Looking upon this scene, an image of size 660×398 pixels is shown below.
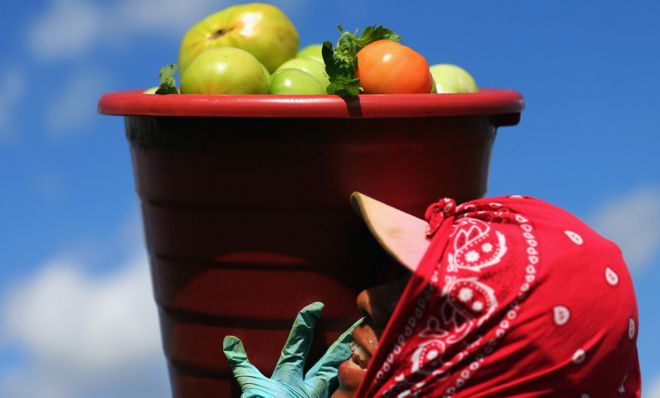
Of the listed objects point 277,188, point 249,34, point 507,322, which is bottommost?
point 507,322

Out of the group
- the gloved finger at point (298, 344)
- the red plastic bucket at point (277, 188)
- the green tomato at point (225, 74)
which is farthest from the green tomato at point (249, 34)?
the gloved finger at point (298, 344)

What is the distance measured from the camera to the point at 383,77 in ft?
6.38

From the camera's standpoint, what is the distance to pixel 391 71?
1943mm

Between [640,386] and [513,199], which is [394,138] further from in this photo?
[640,386]

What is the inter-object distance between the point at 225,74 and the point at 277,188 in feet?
0.89

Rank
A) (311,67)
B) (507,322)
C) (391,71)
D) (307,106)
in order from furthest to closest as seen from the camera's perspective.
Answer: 1. (311,67)
2. (391,71)
3. (307,106)
4. (507,322)

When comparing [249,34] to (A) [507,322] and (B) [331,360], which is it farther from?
(A) [507,322]

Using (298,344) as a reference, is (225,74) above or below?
above

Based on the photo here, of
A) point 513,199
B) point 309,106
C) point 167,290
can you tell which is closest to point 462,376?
point 513,199

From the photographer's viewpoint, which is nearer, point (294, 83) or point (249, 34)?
point (294, 83)

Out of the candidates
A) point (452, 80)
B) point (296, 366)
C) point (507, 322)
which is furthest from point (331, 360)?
point (452, 80)

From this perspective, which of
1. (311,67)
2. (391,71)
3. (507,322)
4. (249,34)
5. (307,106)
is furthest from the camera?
(249,34)

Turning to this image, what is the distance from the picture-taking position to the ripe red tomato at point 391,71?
6.38 ft

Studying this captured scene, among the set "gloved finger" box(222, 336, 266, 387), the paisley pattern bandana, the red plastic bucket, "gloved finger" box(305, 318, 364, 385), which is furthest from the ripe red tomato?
"gloved finger" box(222, 336, 266, 387)
